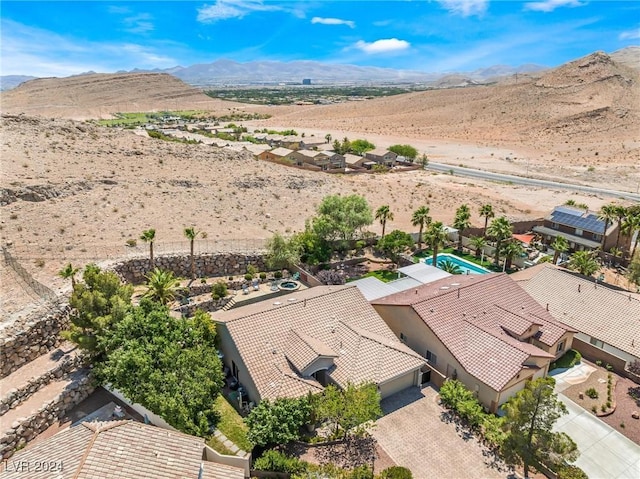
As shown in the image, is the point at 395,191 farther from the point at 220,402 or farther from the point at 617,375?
the point at 220,402

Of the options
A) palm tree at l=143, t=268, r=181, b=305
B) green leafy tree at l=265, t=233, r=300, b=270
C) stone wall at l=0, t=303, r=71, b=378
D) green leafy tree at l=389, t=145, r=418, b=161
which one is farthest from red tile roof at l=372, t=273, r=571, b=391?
green leafy tree at l=389, t=145, r=418, b=161

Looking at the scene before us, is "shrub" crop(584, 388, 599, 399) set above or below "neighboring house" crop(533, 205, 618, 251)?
below

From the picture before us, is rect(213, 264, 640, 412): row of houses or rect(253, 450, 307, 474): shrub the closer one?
rect(253, 450, 307, 474): shrub

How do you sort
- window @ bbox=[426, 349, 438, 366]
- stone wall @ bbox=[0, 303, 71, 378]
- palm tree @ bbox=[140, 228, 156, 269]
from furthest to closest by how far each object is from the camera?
palm tree @ bbox=[140, 228, 156, 269], window @ bbox=[426, 349, 438, 366], stone wall @ bbox=[0, 303, 71, 378]

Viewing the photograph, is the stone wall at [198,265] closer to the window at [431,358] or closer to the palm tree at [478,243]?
the window at [431,358]

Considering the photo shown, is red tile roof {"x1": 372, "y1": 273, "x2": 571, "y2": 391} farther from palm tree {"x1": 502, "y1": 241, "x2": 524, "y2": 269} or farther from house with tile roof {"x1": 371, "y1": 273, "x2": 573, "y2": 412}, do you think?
palm tree {"x1": 502, "y1": 241, "x2": 524, "y2": 269}

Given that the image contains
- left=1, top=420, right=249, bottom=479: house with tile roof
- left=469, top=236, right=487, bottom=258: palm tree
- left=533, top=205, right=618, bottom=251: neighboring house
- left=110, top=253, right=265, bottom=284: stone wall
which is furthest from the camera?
left=533, top=205, right=618, bottom=251: neighboring house
